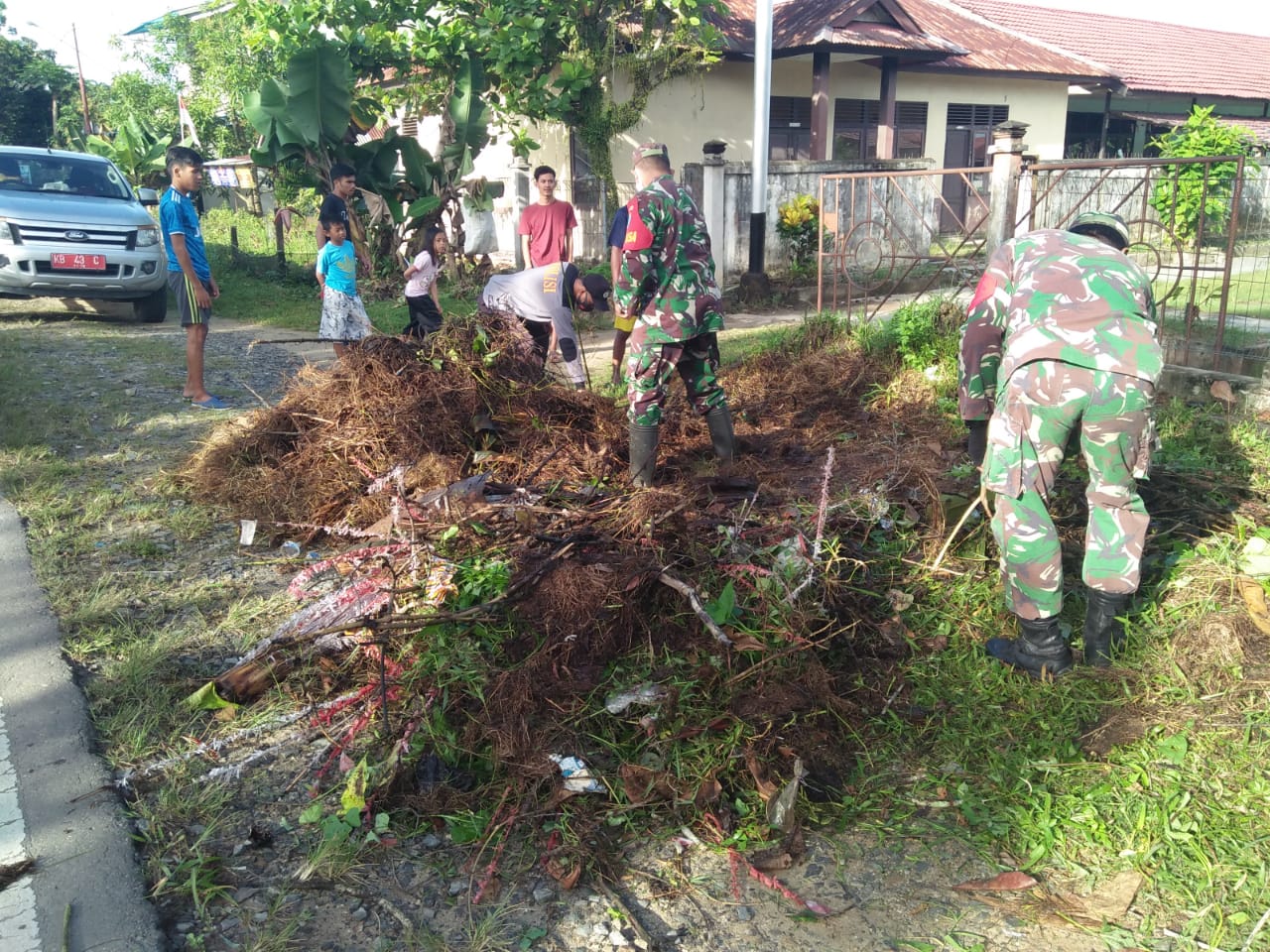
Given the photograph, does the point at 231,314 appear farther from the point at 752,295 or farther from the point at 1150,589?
the point at 1150,589

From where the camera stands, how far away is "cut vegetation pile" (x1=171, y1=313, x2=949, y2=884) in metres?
2.92

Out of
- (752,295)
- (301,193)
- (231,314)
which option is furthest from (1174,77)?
(231,314)

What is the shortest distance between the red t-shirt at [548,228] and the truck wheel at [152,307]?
16.4ft

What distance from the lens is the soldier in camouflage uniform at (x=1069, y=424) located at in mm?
3273

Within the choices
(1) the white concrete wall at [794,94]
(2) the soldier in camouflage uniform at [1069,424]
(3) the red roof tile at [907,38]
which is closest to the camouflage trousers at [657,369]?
(2) the soldier in camouflage uniform at [1069,424]

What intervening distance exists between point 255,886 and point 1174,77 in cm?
2500

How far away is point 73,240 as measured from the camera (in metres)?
10.1

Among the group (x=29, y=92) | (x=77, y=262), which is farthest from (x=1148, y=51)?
(x=29, y=92)

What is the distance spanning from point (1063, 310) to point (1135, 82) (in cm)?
2052

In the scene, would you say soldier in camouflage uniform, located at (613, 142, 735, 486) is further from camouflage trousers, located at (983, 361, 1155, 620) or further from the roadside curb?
the roadside curb

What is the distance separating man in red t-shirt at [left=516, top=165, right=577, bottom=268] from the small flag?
16.0 m

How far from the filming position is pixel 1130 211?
303 inches

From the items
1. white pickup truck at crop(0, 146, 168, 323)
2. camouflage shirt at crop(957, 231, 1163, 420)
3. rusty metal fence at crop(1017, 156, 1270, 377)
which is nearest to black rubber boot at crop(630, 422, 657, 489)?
camouflage shirt at crop(957, 231, 1163, 420)

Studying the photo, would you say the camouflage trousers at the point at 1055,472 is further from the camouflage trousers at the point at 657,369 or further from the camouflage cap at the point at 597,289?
the camouflage cap at the point at 597,289
